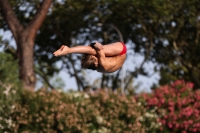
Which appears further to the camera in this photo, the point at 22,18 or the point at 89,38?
the point at 89,38

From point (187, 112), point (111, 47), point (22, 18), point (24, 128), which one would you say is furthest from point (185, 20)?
point (111, 47)

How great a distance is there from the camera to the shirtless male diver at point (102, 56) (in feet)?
20.7

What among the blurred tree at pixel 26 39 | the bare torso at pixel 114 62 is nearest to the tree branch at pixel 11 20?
the blurred tree at pixel 26 39

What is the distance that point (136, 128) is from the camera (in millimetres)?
25688

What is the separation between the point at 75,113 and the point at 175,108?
5.87 metres

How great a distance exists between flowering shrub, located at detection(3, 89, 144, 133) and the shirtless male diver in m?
16.2

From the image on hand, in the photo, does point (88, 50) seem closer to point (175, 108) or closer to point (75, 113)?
point (75, 113)

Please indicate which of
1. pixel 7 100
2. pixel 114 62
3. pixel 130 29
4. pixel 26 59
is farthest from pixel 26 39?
pixel 114 62

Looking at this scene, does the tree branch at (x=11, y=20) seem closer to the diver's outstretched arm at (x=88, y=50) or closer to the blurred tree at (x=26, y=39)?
the blurred tree at (x=26, y=39)

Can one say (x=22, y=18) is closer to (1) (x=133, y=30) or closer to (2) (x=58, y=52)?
(1) (x=133, y=30)

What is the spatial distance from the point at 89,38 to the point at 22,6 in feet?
19.1

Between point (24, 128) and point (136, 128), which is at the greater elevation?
point (24, 128)

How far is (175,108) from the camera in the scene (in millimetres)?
27594

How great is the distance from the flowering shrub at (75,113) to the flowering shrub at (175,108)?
125 cm
